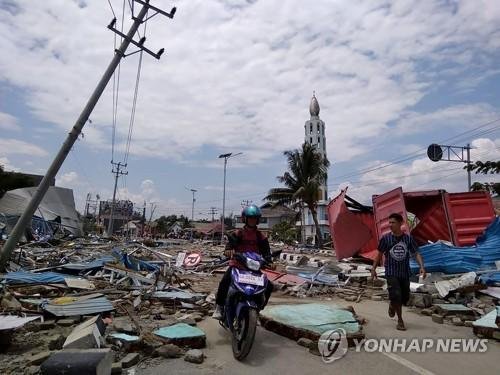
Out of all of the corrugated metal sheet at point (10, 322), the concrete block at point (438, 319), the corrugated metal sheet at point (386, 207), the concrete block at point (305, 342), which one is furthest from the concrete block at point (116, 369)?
the corrugated metal sheet at point (386, 207)

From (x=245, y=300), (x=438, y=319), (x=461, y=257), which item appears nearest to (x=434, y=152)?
(x=461, y=257)

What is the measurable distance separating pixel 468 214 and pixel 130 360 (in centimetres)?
1127

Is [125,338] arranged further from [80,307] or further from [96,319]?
[80,307]

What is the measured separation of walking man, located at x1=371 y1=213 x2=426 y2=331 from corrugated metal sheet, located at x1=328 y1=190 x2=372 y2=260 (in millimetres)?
8611

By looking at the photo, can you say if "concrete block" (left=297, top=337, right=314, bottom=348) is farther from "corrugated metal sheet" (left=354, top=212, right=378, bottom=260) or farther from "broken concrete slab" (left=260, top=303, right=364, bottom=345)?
"corrugated metal sheet" (left=354, top=212, right=378, bottom=260)

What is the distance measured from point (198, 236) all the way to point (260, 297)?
68.8 meters

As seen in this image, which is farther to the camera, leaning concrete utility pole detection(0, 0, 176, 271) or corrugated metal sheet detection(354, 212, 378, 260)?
corrugated metal sheet detection(354, 212, 378, 260)

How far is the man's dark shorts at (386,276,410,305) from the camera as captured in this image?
6.19 meters

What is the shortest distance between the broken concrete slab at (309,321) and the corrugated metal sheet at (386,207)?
20.5 feet

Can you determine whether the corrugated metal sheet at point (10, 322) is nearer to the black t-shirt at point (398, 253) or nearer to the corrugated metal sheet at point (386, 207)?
the black t-shirt at point (398, 253)

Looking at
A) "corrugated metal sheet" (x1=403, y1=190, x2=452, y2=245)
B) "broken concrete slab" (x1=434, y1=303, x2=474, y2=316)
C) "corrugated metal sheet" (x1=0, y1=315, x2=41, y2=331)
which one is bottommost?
"corrugated metal sheet" (x1=0, y1=315, x2=41, y2=331)

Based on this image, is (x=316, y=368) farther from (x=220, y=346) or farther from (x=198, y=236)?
(x=198, y=236)

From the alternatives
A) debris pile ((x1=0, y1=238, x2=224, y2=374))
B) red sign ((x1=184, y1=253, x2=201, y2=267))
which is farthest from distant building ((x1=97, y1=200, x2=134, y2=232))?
debris pile ((x1=0, y1=238, x2=224, y2=374))

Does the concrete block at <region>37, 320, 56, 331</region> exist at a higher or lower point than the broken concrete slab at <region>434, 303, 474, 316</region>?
lower
